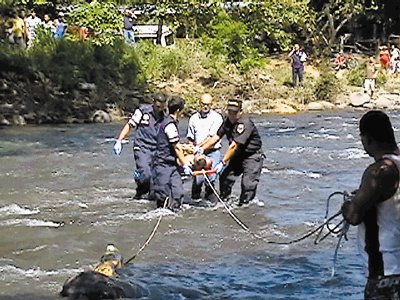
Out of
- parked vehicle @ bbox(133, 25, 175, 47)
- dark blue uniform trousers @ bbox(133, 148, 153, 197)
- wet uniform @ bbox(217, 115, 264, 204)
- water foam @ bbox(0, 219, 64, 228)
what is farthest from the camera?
parked vehicle @ bbox(133, 25, 175, 47)

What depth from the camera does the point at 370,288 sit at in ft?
20.3

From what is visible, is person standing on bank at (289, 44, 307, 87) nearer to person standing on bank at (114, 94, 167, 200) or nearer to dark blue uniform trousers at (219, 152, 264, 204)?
dark blue uniform trousers at (219, 152, 264, 204)

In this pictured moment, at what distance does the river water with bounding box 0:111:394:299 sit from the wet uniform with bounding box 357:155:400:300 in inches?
119

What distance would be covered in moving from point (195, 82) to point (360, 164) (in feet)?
55.5

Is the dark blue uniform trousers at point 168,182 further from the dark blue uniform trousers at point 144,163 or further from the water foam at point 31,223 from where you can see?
the water foam at point 31,223

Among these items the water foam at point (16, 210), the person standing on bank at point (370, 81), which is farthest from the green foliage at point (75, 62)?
the water foam at point (16, 210)

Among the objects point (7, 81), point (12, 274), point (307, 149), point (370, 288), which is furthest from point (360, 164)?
point (7, 81)

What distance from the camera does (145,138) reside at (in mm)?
13438

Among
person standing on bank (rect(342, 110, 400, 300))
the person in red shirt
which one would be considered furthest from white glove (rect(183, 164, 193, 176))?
the person in red shirt

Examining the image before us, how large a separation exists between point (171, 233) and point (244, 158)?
201 centimetres

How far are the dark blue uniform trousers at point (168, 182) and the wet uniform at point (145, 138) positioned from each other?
394 millimetres

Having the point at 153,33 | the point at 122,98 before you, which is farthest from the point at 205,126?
the point at 153,33

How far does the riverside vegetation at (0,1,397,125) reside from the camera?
1234 inches

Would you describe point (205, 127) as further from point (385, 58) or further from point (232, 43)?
point (385, 58)
